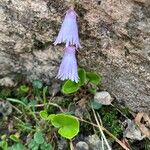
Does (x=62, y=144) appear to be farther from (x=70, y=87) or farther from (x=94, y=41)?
(x=94, y=41)

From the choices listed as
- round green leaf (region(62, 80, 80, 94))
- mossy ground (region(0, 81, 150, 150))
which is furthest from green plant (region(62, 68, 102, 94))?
mossy ground (region(0, 81, 150, 150))

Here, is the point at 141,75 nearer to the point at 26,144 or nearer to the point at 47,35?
the point at 47,35

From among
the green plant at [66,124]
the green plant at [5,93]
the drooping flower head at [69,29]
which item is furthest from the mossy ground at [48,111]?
the drooping flower head at [69,29]

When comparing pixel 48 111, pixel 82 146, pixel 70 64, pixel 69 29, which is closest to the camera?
pixel 69 29

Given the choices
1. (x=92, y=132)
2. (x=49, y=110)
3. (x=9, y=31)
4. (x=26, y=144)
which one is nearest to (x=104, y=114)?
(x=92, y=132)

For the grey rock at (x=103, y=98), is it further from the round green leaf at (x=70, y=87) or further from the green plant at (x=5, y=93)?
the green plant at (x=5, y=93)

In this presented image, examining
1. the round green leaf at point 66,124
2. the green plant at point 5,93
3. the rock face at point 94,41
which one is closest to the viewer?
the rock face at point 94,41

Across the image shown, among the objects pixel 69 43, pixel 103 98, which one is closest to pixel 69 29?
pixel 69 43
